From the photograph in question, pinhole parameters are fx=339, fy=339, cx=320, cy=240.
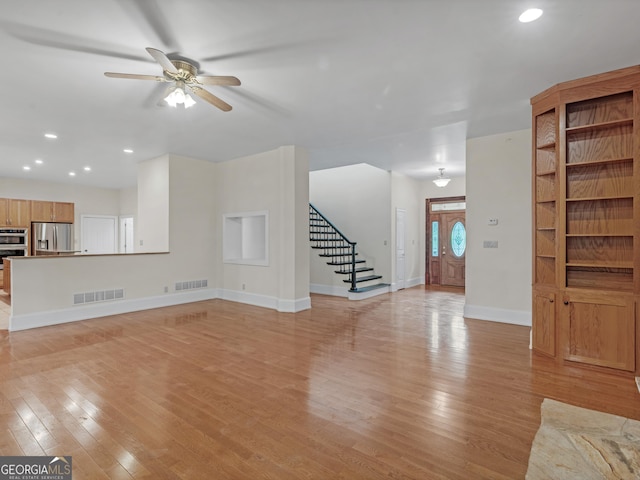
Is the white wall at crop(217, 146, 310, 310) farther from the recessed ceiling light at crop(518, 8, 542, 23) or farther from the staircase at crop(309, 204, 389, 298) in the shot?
the recessed ceiling light at crop(518, 8, 542, 23)

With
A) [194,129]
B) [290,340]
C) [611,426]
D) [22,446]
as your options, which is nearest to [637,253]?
[611,426]

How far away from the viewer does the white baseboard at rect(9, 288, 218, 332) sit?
4.98 metres

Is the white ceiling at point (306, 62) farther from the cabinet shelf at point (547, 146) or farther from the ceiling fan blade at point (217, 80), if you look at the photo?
the cabinet shelf at point (547, 146)

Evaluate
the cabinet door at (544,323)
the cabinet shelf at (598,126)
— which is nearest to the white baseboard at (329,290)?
the cabinet door at (544,323)

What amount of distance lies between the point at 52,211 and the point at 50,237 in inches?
29.8

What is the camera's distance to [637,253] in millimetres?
3281

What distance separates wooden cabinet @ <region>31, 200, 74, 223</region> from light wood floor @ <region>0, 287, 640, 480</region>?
20.4 feet

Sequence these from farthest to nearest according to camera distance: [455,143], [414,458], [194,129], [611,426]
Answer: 1. [455,143]
2. [194,129]
3. [611,426]
4. [414,458]

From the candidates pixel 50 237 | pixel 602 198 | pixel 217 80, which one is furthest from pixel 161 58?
pixel 50 237

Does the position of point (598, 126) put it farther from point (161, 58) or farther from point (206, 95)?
point (161, 58)

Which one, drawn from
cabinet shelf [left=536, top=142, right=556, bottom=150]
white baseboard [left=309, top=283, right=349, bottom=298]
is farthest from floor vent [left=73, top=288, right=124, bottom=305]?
cabinet shelf [left=536, top=142, right=556, bottom=150]

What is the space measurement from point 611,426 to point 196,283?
22.1 ft

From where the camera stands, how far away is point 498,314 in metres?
5.31

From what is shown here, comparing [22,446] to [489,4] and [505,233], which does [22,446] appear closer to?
[489,4]
